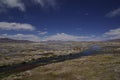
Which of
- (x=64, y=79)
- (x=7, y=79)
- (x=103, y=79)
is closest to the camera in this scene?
(x=103, y=79)

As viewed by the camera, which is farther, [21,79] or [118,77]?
[21,79]

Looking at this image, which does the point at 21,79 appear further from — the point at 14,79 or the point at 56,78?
the point at 56,78

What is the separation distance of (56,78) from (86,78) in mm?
7282

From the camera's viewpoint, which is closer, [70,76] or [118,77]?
[118,77]

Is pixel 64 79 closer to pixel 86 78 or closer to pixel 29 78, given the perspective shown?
pixel 86 78

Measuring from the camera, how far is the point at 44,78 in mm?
40406

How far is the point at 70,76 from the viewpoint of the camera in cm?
4106

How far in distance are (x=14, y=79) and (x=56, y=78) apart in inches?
412

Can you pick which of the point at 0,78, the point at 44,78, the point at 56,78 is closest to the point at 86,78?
the point at 56,78

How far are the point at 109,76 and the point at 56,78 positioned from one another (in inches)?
495

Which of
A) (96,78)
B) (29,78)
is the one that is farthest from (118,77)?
(29,78)

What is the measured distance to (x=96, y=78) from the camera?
37.2 m

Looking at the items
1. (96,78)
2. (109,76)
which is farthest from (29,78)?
(109,76)

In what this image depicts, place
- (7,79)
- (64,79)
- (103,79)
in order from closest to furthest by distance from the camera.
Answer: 1. (103,79)
2. (64,79)
3. (7,79)
